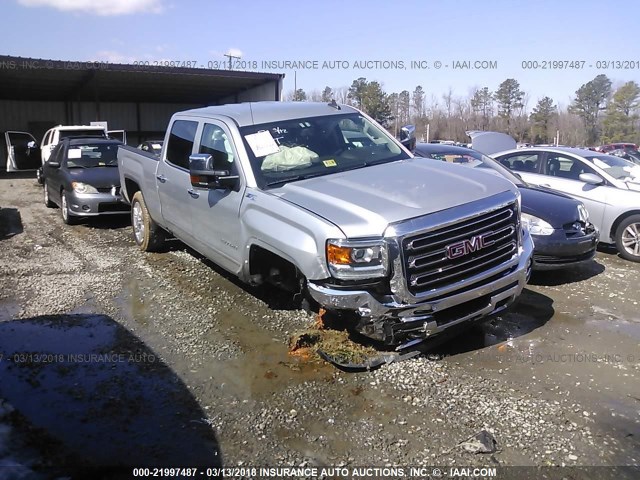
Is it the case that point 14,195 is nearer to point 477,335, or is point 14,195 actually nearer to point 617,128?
point 477,335

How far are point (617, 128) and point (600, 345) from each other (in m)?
61.4

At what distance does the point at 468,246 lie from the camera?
4078mm

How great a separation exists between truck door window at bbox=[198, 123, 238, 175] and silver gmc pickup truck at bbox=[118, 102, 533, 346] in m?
0.02

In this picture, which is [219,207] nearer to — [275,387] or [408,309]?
[275,387]

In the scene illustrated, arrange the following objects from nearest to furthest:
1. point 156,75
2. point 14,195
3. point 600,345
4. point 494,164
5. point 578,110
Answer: point 600,345 → point 494,164 → point 14,195 → point 156,75 → point 578,110

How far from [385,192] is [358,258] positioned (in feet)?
2.31

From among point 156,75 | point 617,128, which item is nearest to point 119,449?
point 156,75

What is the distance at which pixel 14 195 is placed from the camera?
15.5 meters

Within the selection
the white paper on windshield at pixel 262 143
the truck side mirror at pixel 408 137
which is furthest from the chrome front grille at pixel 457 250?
the truck side mirror at pixel 408 137

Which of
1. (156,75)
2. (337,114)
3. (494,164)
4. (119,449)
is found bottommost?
(119,449)

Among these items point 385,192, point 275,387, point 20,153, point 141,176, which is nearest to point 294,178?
point 385,192

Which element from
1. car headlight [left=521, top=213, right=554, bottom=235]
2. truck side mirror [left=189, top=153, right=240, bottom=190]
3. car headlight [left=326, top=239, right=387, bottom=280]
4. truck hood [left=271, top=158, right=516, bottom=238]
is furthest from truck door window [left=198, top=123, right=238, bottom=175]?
car headlight [left=521, top=213, right=554, bottom=235]

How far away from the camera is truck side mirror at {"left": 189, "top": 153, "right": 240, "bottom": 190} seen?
4.91 m

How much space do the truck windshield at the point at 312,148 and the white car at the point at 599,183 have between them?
4.18m
